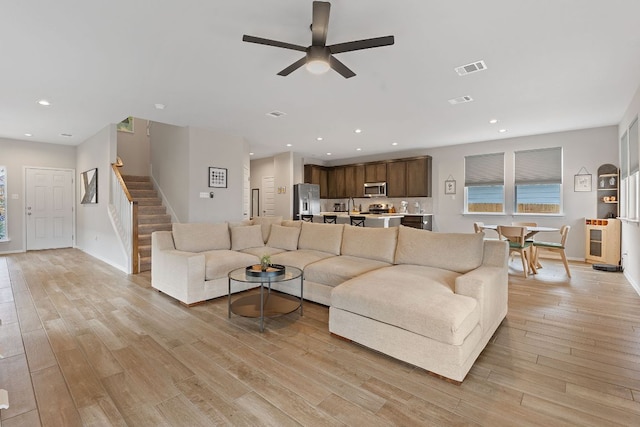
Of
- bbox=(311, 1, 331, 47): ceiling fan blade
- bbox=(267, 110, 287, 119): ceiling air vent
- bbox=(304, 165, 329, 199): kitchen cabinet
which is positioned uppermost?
bbox=(267, 110, 287, 119): ceiling air vent

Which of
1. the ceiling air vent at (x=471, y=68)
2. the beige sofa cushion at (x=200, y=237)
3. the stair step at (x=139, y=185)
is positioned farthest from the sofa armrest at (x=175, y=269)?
the stair step at (x=139, y=185)

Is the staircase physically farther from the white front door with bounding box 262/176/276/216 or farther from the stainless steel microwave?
the stainless steel microwave

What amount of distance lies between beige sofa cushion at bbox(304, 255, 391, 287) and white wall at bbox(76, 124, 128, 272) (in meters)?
3.70

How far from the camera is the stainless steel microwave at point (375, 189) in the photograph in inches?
355

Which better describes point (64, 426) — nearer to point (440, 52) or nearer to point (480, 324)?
point (480, 324)

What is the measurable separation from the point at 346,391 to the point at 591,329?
2572mm

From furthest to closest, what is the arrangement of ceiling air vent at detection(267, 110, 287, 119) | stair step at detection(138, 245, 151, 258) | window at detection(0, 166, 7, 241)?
window at detection(0, 166, 7, 241) < stair step at detection(138, 245, 151, 258) < ceiling air vent at detection(267, 110, 287, 119)

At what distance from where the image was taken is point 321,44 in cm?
251

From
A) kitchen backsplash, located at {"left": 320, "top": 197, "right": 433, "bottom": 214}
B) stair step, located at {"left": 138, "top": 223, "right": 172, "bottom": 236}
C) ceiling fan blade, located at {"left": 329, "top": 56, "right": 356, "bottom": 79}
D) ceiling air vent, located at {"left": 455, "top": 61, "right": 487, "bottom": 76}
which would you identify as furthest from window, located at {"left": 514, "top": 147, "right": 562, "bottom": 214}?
stair step, located at {"left": 138, "top": 223, "right": 172, "bottom": 236}

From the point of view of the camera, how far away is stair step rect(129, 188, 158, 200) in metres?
6.93

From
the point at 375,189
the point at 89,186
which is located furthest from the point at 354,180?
the point at 89,186

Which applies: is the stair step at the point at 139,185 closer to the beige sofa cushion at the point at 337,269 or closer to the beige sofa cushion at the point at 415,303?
the beige sofa cushion at the point at 337,269

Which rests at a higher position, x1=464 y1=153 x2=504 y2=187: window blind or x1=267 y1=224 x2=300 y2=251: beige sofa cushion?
x1=464 y1=153 x2=504 y2=187: window blind

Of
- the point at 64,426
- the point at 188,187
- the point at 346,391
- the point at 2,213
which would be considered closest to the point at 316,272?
the point at 346,391
